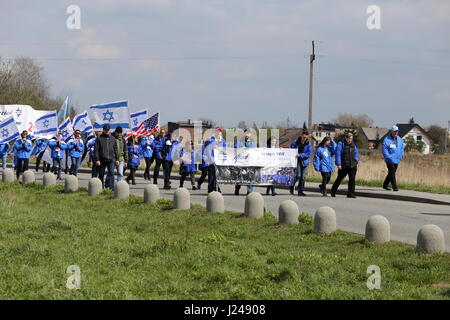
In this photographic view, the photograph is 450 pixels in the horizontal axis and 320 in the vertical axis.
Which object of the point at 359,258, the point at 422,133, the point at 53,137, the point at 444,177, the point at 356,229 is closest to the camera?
the point at 359,258

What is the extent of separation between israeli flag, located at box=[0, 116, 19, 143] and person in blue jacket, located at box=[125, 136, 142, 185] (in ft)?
17.2

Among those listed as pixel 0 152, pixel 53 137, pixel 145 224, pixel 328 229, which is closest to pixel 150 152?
pixel 53 137

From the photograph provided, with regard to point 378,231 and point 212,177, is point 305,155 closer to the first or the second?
point 212,177

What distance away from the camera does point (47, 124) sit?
2902cm

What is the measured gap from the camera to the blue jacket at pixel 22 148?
81.6 ft

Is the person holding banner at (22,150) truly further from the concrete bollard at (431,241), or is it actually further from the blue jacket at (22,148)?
the concrete bollard at (431,241)

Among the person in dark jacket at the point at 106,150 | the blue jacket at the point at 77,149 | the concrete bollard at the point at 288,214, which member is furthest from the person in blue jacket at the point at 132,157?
the concrete bollard at the point at 288,214

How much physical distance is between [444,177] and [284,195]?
25.1 ft

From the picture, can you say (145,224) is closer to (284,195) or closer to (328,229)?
(328,229)

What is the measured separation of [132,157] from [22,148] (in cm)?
377
